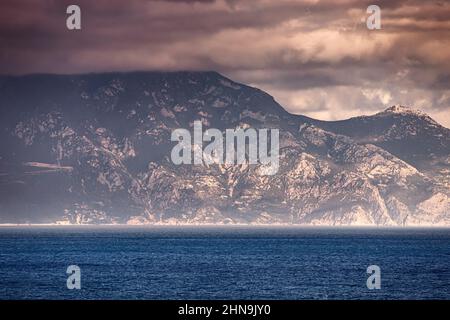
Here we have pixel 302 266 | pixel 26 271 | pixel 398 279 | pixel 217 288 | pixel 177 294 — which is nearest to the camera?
pixel 177 294

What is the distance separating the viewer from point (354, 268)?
7283 inches

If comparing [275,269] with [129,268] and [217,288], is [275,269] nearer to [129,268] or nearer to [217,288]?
[129,268]

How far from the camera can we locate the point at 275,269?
181m

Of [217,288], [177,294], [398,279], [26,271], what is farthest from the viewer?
[26,271]
